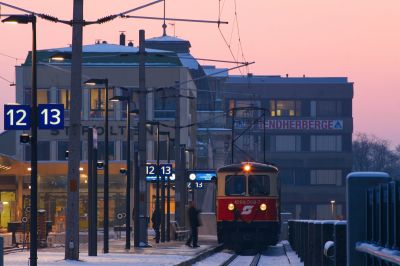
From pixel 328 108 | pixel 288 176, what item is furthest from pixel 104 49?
pixel 328 108

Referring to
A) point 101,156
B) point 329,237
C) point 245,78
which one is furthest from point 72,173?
point 245,78

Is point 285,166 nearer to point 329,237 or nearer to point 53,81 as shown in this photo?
point 53,81

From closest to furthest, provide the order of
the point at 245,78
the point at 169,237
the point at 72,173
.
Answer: the point at 72,173 → the point at 169,237 → the point at 245,78

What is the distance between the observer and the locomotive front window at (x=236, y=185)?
4659 cm

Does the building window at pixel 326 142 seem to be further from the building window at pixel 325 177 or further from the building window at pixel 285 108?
the building window at pixel 285 108

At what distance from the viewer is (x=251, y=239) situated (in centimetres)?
4700

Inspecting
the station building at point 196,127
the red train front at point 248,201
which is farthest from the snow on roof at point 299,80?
the red train front at point 248,201

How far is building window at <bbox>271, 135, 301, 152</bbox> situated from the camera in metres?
148

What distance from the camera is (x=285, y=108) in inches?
5871

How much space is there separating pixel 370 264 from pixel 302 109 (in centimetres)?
13941

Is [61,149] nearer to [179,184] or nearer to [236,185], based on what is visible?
[179,184]

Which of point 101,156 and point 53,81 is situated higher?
point 53,81

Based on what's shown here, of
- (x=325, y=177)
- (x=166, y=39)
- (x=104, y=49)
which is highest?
(x=166, y=39)

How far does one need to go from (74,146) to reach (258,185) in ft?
58.1
